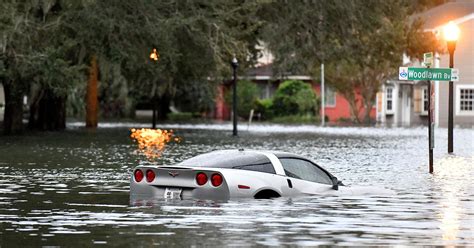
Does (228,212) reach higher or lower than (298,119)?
lower

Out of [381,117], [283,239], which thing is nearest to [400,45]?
[381,117]

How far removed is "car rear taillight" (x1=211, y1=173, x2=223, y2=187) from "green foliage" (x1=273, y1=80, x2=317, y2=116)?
81.2 m

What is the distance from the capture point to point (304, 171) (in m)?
22.3

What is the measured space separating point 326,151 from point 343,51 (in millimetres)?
20075

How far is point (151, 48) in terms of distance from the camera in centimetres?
4984

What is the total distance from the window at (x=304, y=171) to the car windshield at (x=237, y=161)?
460 millimetres

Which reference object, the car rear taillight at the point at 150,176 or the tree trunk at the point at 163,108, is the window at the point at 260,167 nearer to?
the car rear taillight at the point at 150,176

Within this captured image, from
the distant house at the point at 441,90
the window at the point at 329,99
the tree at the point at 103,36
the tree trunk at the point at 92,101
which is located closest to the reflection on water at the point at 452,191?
the tree at the point at 103,36

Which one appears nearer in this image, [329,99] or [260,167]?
[260,167]

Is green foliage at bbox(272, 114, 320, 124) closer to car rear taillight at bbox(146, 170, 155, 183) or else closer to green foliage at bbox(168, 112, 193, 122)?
green foliage at bbox(168, 112, 193, 122)

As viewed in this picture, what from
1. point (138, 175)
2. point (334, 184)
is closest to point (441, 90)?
point (334, 184)

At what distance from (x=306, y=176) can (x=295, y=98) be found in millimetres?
80044

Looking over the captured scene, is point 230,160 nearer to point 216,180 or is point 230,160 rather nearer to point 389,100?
point 216,180

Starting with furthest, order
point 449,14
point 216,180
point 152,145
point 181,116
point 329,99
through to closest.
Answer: point 181,116 → point 329,99 → point 449,14 → point 152,145 → point 216,180
